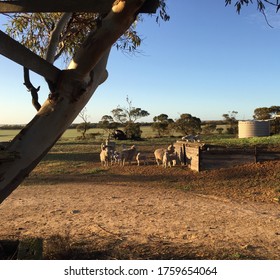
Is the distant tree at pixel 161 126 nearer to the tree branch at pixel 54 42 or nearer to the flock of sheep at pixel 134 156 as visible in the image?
the flock of sheep at pixel 134 156

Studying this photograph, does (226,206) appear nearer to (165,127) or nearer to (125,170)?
(125,170)

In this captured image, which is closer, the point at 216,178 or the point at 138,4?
the point at 138,4

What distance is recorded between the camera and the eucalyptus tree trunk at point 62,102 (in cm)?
313

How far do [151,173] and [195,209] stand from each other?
498 cm

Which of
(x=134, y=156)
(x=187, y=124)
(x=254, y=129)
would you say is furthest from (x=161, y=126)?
(x=134, y=156)

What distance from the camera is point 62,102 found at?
3229 millimetres

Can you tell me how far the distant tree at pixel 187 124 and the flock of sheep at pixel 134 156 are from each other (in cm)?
2065

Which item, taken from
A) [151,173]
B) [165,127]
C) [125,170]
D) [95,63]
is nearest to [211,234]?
[95,63]

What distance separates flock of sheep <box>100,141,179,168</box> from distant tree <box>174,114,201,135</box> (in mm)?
20651

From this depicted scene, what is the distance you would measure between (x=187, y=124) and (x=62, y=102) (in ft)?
108

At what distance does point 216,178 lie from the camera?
10961 mm

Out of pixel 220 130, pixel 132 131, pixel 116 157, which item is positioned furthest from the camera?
pixel 220 130

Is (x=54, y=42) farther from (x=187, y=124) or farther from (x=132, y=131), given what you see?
(x=187, y=124)

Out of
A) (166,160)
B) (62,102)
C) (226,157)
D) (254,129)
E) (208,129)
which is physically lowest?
(166,160)
